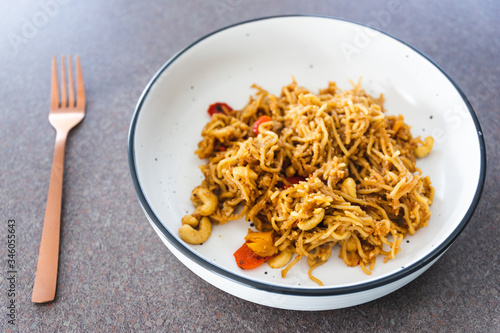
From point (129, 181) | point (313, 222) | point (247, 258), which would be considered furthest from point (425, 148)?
point (129, 181)

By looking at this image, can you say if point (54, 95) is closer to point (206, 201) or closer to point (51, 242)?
point (51, 242)

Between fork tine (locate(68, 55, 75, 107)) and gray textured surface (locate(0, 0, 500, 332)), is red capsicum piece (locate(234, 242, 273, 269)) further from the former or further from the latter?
fork tine (locate(68, 55, 75, 107))

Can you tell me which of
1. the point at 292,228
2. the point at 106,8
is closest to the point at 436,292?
the point at 292,228

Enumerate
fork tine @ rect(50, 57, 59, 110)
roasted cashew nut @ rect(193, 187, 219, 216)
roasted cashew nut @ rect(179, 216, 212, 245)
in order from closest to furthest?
roasted cashew nut @ rect(179, 216, 212, 245) → roasted cashew nut @ rect(193, 187, 219, 216) → fork tine @ rect(50, 57, 59, 110)

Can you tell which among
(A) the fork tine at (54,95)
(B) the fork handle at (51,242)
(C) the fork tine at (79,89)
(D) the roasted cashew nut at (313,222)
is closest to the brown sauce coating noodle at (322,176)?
(D) the roasted cashew nut at (313,222)

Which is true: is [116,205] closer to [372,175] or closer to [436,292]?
[372,175]

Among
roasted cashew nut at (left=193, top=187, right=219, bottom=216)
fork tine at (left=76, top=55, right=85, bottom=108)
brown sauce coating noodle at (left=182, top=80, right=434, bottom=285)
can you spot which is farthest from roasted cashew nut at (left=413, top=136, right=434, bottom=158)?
fork tine at (left=76, top=55, right=85, bottom=108)
